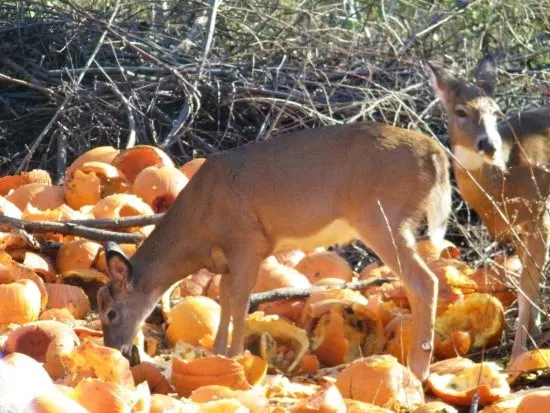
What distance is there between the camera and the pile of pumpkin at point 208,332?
4414mm

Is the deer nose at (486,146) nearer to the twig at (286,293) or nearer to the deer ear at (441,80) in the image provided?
the deer ear at (441,80)

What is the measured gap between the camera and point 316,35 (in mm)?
10836

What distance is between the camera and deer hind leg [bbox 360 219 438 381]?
246 inches

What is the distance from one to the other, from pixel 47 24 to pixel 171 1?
4.57 feet

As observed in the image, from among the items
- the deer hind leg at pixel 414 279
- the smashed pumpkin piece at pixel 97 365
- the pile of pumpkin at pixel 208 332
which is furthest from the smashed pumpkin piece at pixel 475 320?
the smashed pumpkin piece at pixel 97 365

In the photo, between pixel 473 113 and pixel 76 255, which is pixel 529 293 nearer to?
pixel 473 113

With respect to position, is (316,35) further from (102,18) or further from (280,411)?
(280,411)

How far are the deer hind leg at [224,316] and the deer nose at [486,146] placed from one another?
191 centimetres

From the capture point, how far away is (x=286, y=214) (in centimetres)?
719

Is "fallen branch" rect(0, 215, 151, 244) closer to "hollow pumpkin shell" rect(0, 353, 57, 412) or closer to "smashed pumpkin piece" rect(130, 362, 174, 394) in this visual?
"smashed pumpkin piece" rect(130, 362, 174, 394)

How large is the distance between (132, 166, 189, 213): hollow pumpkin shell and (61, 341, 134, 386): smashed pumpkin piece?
3705 millimetres

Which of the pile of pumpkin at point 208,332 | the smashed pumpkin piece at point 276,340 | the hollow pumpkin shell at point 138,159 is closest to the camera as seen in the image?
the pile of pumpkin at point 208,332

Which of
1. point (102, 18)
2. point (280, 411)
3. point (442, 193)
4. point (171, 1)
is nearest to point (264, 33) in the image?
point (171, 1)

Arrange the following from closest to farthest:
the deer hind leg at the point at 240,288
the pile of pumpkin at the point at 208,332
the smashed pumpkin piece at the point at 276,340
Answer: the pile of pumpkin at the point at 208,332 < the smashed pumpkin piece at the point at 276,340 < the deer hind leg at the point at 240,288
